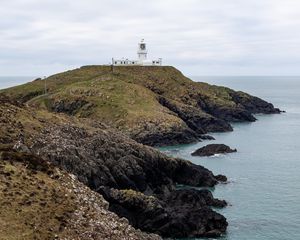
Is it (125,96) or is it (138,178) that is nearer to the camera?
(138,178)

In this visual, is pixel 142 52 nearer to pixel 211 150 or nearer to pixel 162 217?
pixel 211 150

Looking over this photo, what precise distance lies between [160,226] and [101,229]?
1723 cm

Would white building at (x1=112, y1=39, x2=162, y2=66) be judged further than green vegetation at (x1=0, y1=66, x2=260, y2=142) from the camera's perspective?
→ Yes

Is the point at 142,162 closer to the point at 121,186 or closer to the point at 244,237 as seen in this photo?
the point at 121,186

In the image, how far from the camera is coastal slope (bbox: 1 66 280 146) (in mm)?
130375

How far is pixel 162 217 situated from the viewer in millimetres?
60562

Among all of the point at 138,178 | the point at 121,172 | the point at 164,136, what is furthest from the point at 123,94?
the point at 121,172

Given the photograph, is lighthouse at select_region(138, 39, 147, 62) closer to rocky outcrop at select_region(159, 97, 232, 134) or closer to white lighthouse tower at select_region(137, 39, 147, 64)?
white lighthouse tower at select_region(137, 39, 147, 64)

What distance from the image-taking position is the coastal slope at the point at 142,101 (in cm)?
13038

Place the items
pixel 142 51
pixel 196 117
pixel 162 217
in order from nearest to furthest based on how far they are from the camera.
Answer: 1. pixel 162 217
2. pixel 196 117
3. pixel 142 51

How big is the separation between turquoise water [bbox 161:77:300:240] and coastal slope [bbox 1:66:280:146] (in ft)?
26.3

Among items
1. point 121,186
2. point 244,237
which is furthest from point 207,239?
point 121,186

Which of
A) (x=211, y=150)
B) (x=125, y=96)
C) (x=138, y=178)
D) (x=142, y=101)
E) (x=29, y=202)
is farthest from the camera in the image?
(x=125, y=96)

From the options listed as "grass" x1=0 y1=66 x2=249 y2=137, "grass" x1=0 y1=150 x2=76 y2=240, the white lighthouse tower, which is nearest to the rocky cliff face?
"grass" x1=0 y1=150 x2=76 y2=240
